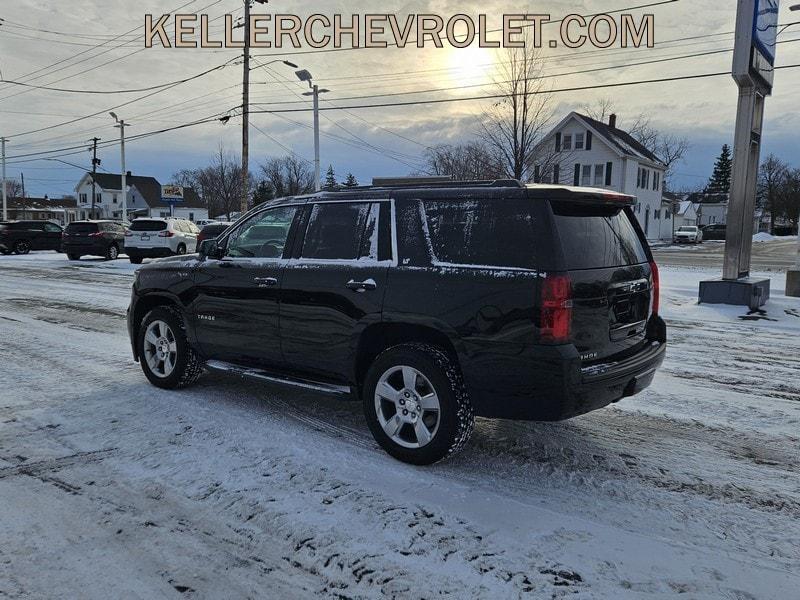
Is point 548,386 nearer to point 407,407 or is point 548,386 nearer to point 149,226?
point 407,407

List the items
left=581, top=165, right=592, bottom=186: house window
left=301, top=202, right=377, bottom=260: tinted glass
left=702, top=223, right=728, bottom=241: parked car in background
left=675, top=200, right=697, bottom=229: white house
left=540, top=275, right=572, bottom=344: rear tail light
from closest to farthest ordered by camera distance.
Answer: left=540, top=275, right=572, bottom=344: rear tail light → left=301, top=202, right=377, bottom=260: tinted glass → left=581, top=165, right=592, bottom=186: house window → left=702, top=223, right=728, bottom=241: parked car in background → left=675, top=200, right=697, bottom=229: white house

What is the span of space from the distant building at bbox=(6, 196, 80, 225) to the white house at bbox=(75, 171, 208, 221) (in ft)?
24.9

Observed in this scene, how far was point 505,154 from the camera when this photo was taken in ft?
89.8

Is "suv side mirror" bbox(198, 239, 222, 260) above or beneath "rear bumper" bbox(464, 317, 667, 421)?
above

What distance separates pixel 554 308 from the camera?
3461mm

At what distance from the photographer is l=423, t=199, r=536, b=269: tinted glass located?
3.65m

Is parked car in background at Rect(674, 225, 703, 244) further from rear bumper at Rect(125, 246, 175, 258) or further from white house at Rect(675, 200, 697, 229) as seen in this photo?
rear bumper at Rect(125, 246, 175, 258)

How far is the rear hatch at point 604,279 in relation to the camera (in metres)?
3.63

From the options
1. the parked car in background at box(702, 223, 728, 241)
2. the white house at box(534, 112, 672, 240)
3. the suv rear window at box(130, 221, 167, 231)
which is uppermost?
the white house at box(534, 112, 672, 240)

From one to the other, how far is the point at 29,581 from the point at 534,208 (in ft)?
10.6

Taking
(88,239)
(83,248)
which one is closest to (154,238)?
(88,239)

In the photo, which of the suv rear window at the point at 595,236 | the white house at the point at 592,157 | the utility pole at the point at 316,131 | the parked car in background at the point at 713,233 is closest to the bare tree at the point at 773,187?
the parked car in background at the point at 713,233

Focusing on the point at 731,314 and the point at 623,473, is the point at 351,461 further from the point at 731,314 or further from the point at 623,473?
the point at 731,314

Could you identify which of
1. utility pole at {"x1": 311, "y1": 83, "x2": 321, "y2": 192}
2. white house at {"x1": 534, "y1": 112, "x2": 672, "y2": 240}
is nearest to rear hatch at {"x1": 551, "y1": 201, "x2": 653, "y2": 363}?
utility pole at {"x1": 311, "y1": 83, "x2": 321, "y2": 192}
